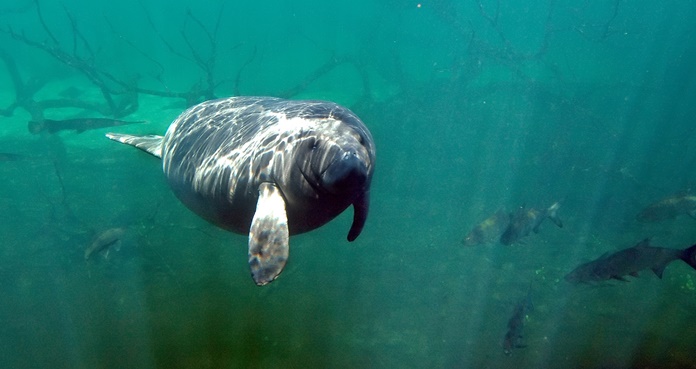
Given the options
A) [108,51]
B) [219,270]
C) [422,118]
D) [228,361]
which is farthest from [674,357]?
[108,51]

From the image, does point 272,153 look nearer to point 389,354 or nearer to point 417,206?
point 389,354

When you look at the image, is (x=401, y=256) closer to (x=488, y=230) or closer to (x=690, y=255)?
(x=488, y=230)

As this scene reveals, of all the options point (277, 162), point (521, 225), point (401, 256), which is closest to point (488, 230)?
point (521, 225)

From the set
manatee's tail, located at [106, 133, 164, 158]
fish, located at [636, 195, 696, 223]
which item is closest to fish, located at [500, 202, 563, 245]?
fish, located at [636, 195, 696, 223]

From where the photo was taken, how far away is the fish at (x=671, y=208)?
8070 millimetres

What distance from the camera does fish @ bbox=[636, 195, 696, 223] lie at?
807 centimetres

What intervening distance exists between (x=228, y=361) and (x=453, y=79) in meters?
15.8

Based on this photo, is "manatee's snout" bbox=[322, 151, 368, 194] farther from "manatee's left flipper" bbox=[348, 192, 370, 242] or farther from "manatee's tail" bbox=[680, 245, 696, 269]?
"manatee's tail" bbox=[680, 245, 696, 269]

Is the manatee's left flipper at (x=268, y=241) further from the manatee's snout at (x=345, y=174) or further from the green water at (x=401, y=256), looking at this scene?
the green water at (x=401, y=256)

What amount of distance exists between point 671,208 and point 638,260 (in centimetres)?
306

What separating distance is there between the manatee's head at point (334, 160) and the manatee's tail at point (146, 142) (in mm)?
3044

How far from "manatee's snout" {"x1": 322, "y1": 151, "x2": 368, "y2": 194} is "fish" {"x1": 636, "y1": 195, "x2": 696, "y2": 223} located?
762cm

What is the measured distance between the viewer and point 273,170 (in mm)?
3605

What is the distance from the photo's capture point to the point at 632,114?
2141 centimetres
